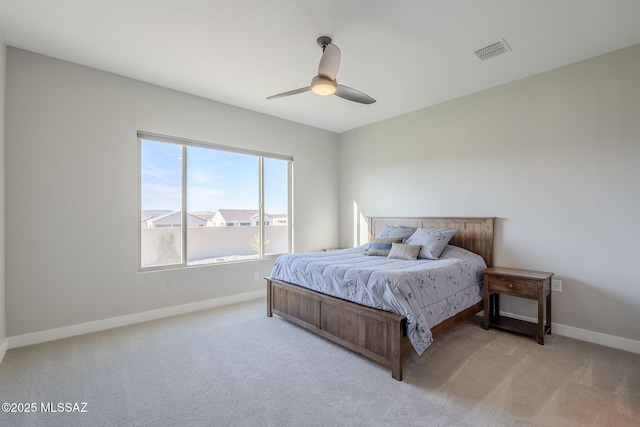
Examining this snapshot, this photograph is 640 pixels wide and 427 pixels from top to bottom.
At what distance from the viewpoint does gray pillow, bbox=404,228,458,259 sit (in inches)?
137

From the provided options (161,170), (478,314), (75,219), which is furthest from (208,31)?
(478,314)

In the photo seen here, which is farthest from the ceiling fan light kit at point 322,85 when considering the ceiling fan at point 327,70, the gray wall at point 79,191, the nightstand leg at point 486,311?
the nightstand leg at point 486,311

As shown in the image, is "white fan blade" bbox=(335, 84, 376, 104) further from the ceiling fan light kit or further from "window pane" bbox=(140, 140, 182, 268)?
"window pane" bbox=(140, 140, 182, 268)

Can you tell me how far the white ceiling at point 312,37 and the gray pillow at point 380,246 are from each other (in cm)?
192

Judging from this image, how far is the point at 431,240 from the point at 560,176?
1.48m

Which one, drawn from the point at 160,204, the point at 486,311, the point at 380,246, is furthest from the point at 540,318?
the point at 160,204

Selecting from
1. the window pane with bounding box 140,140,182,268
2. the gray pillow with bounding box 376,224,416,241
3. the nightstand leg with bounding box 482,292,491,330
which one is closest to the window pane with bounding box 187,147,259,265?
the window pane with bounding box 140,140,182,268

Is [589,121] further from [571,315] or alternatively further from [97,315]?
[97,315]

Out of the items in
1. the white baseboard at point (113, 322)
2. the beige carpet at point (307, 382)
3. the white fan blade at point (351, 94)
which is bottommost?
the beige carpet at point (307, 382)

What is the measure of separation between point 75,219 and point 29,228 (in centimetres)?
36

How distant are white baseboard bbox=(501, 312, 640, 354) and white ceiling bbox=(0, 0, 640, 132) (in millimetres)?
2748

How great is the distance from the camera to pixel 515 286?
10.0ft

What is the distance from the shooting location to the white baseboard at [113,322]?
9.36ft

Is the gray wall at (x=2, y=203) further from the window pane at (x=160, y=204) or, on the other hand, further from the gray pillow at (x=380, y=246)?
the gray pillow at (x=380, y=246)
